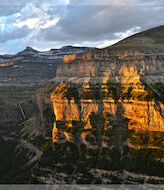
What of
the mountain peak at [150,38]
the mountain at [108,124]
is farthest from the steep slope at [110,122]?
the mountain peak at [150,38]

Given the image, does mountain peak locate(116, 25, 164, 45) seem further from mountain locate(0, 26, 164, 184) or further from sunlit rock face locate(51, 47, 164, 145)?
sunlit rock face locate(51, 47, 164, 145)

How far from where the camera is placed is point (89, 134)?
94.1 meters

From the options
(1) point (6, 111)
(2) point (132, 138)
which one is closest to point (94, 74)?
(2) point (132, 138)

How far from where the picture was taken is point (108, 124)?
93.1 metres

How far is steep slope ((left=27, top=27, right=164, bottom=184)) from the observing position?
8056cm

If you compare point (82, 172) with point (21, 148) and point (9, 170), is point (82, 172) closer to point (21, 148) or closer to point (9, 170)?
point (9, 170)

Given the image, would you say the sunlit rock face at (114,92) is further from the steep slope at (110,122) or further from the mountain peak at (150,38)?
the mountain peak at (150,38)

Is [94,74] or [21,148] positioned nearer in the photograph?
[94,74]

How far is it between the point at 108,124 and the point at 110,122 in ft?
4.71

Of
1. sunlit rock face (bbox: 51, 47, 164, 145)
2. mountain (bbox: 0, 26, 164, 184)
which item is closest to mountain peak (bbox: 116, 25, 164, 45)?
mountain (bbox: 0, 26, 164, 184)

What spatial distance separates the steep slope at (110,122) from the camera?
264 feet

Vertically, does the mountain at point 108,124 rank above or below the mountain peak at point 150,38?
below

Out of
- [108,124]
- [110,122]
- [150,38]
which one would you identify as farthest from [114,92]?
[150,38]

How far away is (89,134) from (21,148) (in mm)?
72082
